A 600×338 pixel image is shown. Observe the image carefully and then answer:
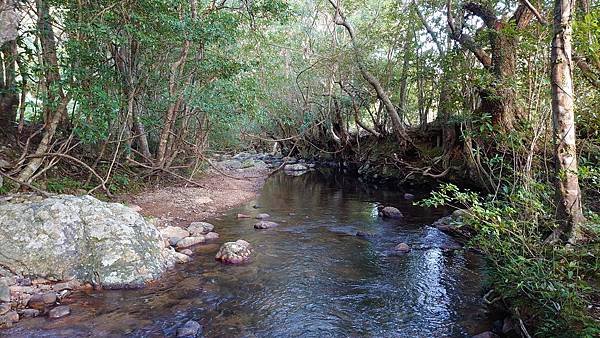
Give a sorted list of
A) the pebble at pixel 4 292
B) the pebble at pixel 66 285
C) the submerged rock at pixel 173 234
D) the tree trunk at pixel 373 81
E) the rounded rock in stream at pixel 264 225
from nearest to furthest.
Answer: the pebble at pixel 4 292
the pebble at pixel 66 285
the submerged rock at pixel 173 234
the rounded rock in stream at pixel 264 225
the tree trunk at pixel 373 81

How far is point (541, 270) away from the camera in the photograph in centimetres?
346

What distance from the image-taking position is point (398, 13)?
15594 millimetres

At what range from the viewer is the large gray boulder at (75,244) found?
17.9 feet

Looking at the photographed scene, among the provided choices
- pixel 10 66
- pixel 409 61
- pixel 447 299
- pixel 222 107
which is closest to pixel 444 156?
pixel 409 61

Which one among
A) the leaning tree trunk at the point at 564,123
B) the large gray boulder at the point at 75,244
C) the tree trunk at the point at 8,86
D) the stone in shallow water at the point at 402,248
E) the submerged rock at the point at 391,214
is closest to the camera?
the leaning tree trunk at the point at 564,123

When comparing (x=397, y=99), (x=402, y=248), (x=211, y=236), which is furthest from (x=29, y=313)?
(x=397, y=99)

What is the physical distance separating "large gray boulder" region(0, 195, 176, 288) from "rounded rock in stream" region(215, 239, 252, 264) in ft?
3.45

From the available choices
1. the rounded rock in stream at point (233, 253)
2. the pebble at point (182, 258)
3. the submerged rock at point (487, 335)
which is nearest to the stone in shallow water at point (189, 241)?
the pebble at point (182, 258)

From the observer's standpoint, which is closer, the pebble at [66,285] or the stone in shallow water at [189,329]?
the stone in shallow water at [189,329]

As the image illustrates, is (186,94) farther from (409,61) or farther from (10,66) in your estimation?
(409,61)

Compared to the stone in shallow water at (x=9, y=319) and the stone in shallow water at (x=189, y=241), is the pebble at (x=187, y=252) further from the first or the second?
the stone in shallow water at (x=9, y=319)

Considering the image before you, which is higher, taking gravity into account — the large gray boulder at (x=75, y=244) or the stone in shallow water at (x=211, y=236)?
the large gray boulder at (x=75, y=244)

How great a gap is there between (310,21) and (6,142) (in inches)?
754

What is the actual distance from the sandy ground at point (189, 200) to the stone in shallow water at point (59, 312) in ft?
14.7
